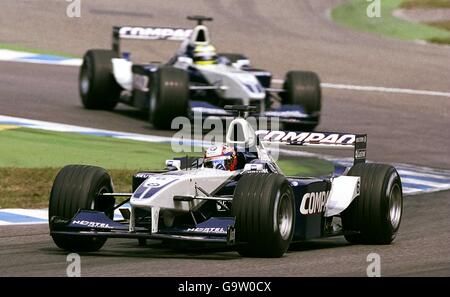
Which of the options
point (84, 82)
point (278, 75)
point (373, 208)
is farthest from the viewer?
point (278, 75)

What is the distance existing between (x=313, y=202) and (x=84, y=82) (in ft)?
39.4

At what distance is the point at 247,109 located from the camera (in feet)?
42.3

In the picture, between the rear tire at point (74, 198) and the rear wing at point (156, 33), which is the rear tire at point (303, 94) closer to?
the rear wing at point (156, 33)

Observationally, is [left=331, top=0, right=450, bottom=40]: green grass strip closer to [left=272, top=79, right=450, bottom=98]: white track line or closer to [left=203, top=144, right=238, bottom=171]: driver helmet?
[left=272, top=79, right=450, bottom=98]: white track line

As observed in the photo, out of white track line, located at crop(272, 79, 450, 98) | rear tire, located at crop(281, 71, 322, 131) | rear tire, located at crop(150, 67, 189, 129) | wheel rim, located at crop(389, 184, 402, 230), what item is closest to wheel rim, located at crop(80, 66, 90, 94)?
rear tire, located at crop(150, 67, 189, 129)

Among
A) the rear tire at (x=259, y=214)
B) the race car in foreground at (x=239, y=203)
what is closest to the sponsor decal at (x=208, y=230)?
the race car in foreground at (x=239, y=203)

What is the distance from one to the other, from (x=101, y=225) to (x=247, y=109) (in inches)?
79.5

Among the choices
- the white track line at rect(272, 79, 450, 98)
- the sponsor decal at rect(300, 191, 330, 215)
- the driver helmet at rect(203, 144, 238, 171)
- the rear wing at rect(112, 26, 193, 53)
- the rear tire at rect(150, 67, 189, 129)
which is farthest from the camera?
the white track line at rect(272, 79, 450, 98)

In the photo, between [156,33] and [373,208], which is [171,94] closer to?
[156,33]

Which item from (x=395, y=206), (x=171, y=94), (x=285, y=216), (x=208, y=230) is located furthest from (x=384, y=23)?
(x=208, y=230)

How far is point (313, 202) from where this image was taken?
12.6 metres

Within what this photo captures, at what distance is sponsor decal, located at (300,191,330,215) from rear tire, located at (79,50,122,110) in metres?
11.2

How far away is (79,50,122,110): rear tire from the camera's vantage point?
2361 centimetres

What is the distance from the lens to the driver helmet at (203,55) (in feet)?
74.9
